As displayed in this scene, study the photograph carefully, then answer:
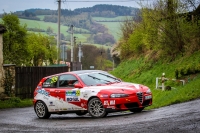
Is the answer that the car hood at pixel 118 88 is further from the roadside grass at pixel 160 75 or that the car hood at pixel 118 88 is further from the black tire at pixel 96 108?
the roadside grass at pixel 160 75

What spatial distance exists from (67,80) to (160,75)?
18.0 meters

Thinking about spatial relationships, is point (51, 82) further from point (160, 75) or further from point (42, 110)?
point (160, 75)

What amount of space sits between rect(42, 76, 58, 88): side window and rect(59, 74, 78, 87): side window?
0.28 meters

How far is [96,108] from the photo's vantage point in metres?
16.0

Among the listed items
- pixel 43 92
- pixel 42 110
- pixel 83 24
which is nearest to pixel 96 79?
pixel 43 92

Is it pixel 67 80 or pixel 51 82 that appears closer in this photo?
pixel 67 80

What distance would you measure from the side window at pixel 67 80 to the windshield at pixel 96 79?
0.31 metres

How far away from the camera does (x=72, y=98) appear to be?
16.9m

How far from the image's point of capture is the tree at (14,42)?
3822 cm

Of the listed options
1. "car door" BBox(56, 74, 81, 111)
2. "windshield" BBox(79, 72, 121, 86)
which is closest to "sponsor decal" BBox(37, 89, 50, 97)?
"car door" BBox(56, 74, 81, 111)

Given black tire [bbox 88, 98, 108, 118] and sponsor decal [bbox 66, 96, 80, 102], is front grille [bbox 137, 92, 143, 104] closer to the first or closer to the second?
black tire [bbox 88, 98, 108, 118]

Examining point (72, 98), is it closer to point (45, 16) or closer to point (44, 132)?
point (44, 132)

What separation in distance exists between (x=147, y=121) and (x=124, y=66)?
120 feet

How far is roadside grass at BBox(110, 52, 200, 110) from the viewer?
19.8 meters
